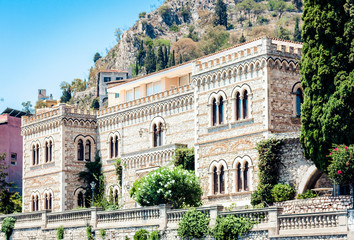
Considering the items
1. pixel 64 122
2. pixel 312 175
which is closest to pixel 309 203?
pixel 312 175

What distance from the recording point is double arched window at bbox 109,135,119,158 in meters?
57.0

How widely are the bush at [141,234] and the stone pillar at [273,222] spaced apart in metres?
8.33

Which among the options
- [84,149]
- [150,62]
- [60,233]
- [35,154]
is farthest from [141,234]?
[150,62]

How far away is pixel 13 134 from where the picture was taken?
248 feet

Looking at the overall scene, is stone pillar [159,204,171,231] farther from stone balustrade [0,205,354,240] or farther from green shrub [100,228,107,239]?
green shrub [100,228,107,239]

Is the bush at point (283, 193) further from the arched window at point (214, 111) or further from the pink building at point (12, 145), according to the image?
the pink building at point (12, 145)

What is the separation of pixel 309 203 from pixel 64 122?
2833 centimetres

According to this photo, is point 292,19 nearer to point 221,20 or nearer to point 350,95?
point 221,20

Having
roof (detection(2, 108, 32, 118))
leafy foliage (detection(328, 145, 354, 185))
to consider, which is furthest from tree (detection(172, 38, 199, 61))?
leafy foliage (detection(328, 145, 354, 185))

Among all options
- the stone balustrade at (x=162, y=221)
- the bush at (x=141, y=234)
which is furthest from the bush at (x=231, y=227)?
the bush at (x=141, y=234)

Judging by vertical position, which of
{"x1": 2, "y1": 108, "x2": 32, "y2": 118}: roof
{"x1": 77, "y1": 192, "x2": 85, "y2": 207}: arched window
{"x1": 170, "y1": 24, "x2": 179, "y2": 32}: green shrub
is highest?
{"x1": 170, "y1": 24, "x2": 179, "y2": 32}: green shrub

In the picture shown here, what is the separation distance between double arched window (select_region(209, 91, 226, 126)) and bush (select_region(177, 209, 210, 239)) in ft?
35.8

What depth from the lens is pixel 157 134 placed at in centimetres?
5306

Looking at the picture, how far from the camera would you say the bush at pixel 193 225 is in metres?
33.4
